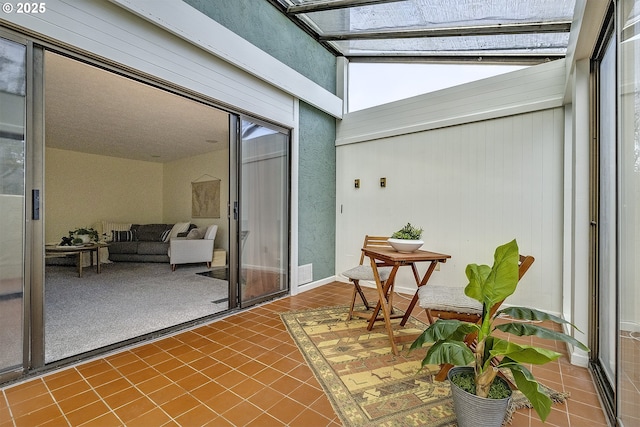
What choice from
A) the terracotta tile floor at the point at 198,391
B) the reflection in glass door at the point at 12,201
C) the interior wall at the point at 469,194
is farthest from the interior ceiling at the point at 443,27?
the terracotta tile floor at the point at 198,391

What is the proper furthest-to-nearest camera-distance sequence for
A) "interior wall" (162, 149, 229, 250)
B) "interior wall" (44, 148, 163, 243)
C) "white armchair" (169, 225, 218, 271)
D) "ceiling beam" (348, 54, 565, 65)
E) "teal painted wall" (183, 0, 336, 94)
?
1. "interior wall" (162, 149, 229, 250)
2. "interior wall" (44, 148, 163, 243)
3. "white armchair" (169, 225, 218, 271)
4. "ceiling beam" (348, 54, 565, 65)
5. "teal painted wall" (183, 0, 336, 94)

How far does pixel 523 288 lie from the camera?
3.18 meters

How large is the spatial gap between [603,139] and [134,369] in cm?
358

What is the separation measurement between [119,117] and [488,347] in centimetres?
560

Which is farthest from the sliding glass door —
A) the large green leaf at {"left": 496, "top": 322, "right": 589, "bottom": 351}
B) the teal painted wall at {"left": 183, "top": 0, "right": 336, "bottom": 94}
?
the teal painted wall at {"left": 183, "top": 0, "right": 336, "bottom": 94}

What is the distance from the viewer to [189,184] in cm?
751

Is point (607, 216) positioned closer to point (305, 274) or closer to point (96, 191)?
point (305, 274)

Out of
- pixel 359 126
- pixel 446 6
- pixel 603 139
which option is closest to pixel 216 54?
pixel 359 126

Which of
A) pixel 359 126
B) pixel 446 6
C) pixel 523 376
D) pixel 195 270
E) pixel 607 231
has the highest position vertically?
pixel 446 6

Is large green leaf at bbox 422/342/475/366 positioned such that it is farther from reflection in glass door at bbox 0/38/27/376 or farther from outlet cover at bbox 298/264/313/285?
outlet cover at bbox 298/264/313/285

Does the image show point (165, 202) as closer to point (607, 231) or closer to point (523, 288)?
point (523, 288)

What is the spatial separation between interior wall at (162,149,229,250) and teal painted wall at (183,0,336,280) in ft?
9.96

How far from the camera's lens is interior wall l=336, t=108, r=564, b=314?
307cm

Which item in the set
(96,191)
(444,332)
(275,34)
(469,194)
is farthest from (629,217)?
(96,191)
